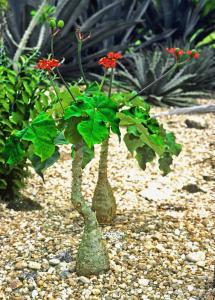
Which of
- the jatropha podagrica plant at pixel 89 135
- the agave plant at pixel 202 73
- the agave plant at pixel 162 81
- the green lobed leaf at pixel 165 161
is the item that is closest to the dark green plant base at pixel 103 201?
the jatropha podagrica plant at pixel 89 135

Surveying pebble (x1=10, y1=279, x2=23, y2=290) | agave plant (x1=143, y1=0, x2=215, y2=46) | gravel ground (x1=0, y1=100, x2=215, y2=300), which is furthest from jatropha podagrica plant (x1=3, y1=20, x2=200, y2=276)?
agave plant (x1=143, y1=0, x2=215, y2=46)

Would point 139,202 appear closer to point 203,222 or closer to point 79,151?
point 203,222

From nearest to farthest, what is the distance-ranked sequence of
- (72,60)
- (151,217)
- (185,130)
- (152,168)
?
(151,217) → (152,168) → (185,130) → (72,60)

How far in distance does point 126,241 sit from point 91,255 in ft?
1.13

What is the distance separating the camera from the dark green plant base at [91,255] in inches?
96.7

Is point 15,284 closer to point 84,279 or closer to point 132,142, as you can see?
point 84,279

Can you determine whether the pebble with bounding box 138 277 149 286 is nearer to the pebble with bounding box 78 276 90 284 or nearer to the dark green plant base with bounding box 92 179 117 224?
the pebble with bounding box 78 276 90 284

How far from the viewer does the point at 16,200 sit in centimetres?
332

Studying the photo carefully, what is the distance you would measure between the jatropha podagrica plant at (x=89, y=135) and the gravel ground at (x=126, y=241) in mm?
121

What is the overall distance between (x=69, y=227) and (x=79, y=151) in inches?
27.0

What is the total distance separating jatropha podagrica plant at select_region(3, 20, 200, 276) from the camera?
2156mm

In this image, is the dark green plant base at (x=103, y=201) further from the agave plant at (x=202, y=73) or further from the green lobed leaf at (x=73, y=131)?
the agave plant at (x=202, y=73)

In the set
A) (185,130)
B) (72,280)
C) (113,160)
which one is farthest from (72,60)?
(72,280)

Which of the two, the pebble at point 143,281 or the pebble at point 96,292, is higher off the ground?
the pebble at point 143,281
